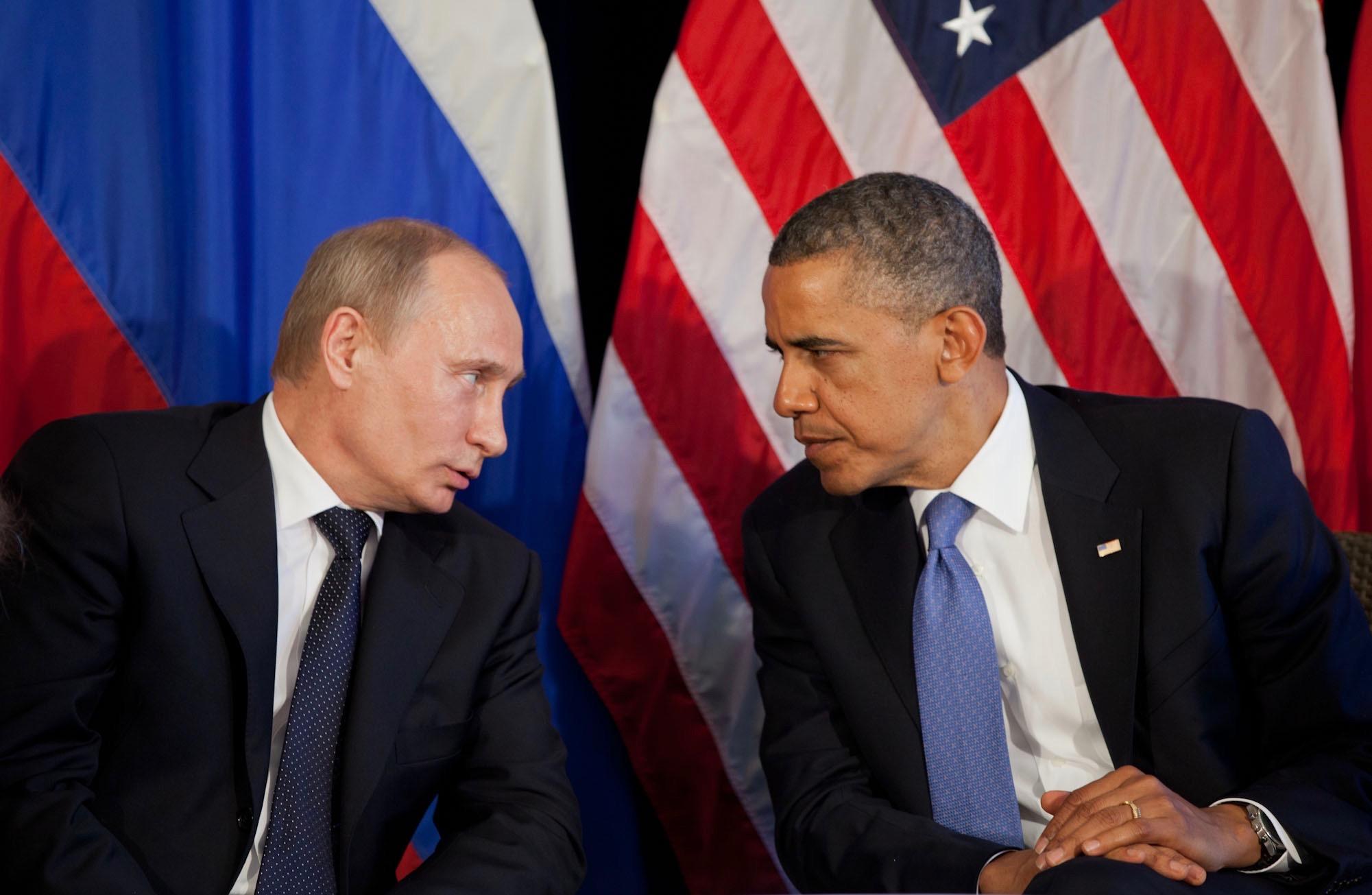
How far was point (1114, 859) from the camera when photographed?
1.75 metres

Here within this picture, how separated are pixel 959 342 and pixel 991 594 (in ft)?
1.38

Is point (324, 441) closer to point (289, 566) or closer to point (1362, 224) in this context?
point (289, 566)

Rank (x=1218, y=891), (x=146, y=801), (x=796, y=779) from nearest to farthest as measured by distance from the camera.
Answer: (x=1218, y=891), (x=146, y=801), (x=796, y=779)

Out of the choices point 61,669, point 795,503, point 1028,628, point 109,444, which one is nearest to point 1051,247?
point 795,503

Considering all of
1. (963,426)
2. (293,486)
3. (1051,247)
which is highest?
(293,486)

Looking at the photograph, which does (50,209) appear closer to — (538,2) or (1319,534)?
(538,2)

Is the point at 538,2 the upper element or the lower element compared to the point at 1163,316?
upper

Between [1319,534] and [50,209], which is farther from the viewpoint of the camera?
[50,209]

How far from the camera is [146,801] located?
6.28ft

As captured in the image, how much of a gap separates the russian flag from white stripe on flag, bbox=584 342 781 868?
0.11 metres

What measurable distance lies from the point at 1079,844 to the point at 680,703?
1255 millimetres

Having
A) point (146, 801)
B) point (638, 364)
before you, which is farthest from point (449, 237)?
point (146, 801)

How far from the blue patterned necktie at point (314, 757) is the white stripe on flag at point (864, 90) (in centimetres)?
148

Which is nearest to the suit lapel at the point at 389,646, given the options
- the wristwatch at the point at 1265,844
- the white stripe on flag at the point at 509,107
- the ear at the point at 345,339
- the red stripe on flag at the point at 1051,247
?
the ear at the point at 345,339
